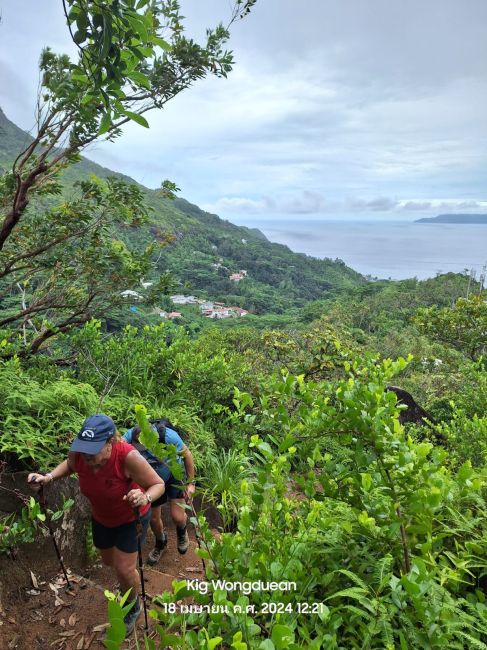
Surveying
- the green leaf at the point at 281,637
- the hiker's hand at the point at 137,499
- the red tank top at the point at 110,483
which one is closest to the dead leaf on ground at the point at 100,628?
the red tank top at the point at 110,483

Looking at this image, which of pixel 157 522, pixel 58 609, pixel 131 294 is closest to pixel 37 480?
pixel 58 609

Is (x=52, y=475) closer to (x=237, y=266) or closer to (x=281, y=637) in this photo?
(x=281, y=637)

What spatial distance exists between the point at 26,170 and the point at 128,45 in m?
5.08

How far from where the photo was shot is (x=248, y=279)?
101188mm

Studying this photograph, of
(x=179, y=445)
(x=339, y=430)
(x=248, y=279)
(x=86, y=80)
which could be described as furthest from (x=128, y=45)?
(x=248, y=279)

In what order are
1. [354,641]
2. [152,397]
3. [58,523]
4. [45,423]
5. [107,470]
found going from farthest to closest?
[152,397]
[45,423]
[58,523]
[107,470]
[354,641]

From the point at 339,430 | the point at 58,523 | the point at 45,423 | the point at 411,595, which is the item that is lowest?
the point at 58,523

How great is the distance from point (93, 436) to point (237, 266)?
10798 centimetres

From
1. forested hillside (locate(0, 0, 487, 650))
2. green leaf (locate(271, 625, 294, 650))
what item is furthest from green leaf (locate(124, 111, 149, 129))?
green leaf (locate(271, 625, 294, 650))

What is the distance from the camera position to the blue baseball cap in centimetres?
269

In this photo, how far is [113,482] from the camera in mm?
2846

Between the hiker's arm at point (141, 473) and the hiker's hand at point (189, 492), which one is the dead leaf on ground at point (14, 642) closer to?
the hiker's arm at point (141, 473)

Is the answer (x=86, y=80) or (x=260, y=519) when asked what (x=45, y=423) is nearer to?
(x=260, y=519)

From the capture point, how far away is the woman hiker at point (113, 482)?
2730 millimetres
